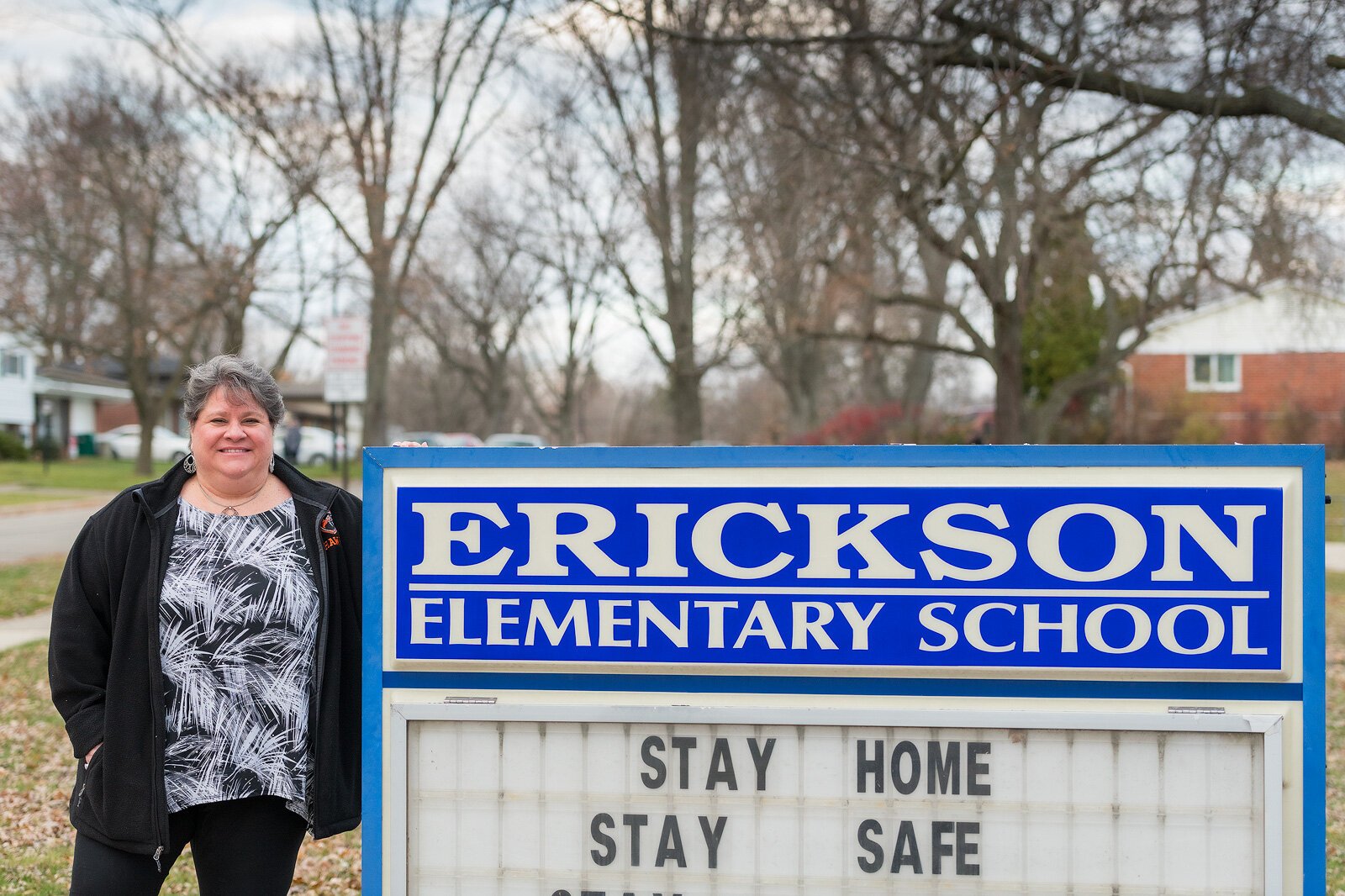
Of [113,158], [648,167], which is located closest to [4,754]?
[648,167]

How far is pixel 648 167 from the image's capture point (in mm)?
21344

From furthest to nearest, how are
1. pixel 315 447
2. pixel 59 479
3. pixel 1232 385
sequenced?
pixel 315 447, pixel 1232 385, pixel 59 479

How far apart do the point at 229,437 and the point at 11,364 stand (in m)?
52.2

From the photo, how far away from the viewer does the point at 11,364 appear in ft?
161

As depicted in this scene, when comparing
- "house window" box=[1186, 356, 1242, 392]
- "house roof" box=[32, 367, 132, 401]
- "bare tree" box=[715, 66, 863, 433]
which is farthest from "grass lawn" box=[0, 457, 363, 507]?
"house window" box=[1186, 356, 1242, 392]

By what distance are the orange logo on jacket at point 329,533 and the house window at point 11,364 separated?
5047 centimetres

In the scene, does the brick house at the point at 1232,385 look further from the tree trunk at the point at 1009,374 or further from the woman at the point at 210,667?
the woman at the point at 210,667

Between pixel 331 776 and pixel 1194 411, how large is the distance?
3323 cm

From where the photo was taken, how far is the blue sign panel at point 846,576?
271 cm

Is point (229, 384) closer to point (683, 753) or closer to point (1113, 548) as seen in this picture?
point (683, 753)

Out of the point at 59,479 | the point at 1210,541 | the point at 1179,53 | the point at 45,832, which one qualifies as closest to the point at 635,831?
the point at 1210,541

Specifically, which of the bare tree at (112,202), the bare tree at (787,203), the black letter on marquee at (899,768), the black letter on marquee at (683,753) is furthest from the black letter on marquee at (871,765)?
the bare tree at (112,202)

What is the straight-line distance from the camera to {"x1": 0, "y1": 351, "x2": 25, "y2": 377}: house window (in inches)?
1892

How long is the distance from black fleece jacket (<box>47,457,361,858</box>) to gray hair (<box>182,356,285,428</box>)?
0.64 ft
